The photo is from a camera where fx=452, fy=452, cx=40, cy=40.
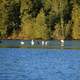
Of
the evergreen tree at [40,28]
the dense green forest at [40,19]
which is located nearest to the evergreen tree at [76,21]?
the dense green forest at [40,19]

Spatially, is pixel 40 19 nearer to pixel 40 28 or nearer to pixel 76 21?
pixel 40 28

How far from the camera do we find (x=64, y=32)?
141125mm

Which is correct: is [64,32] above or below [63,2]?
below

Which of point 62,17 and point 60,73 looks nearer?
point 60,73

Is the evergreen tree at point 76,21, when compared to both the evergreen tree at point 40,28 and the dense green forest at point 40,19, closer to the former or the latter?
the dense green forest at point 40,19

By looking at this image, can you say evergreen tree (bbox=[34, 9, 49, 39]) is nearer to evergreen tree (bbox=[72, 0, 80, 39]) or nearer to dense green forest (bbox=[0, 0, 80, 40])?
dense green forest (bbox=[0, 0, 80, 40])

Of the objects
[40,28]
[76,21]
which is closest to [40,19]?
[40,28]

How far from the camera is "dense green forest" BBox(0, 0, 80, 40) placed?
141 metres

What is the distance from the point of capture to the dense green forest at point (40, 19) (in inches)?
5556

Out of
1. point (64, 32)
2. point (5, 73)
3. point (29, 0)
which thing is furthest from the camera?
point (29, 0)

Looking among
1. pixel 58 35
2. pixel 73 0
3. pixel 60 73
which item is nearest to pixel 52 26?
pixel 58 35

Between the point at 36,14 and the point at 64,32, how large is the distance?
13.7 meters

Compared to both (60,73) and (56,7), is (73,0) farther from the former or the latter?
(60,73)

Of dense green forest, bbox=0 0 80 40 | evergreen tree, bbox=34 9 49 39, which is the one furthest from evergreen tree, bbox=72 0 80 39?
evergreen tree, bbox=34 9 49 39
